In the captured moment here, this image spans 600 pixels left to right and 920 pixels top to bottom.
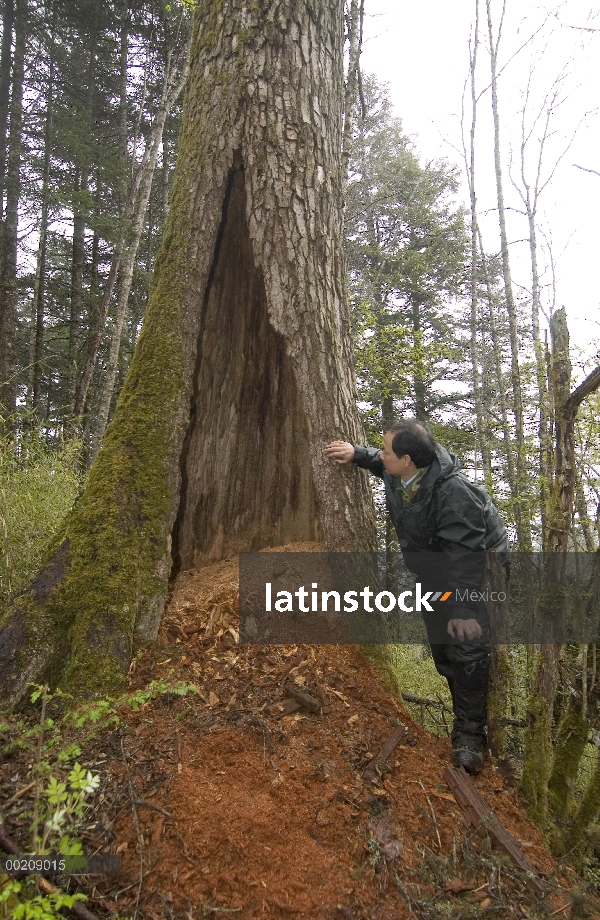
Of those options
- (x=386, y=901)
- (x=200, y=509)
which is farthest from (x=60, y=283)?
(x=386, y=901)

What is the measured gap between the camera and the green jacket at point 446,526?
2996mm

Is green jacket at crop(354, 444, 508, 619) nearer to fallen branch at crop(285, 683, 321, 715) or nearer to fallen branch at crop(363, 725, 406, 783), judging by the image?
fallen branch at crop(363, 725, 406, 783)

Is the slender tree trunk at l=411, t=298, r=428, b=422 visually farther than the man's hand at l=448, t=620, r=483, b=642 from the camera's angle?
Yes

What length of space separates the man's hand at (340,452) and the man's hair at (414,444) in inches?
10.9

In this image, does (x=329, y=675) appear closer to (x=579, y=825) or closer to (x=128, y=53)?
(x=579, y=825)

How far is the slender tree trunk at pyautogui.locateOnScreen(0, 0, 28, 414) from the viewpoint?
36.3 ft

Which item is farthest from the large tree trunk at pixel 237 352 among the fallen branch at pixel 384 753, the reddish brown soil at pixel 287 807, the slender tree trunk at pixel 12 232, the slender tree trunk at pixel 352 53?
the slender tree trunk at pixel 12 232

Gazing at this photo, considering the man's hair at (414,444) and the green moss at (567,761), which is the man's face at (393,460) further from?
the green moss at (567,761)

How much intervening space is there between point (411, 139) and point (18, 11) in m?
12.4

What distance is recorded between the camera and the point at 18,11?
13031 mm

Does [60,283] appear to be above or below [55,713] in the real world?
above

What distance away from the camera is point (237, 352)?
3900 millimetres

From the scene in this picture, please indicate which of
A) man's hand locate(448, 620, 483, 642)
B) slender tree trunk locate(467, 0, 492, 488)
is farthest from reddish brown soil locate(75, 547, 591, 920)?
slender tree trunk locate(467, 0, 492, 488)

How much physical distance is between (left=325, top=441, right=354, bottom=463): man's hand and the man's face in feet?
0.68
